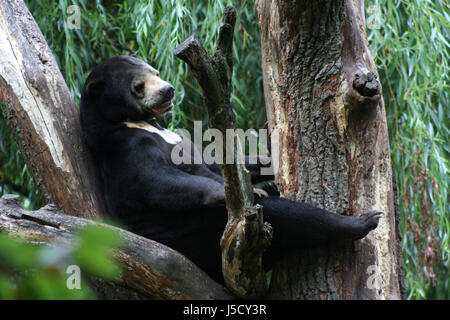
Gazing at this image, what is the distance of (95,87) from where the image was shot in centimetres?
310

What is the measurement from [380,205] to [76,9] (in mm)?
3018

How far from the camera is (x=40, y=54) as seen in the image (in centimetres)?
302

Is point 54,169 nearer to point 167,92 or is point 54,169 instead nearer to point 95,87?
point 95,87

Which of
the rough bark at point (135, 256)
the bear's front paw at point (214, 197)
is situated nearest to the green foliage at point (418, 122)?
the bear's front paw at point (214, 197)

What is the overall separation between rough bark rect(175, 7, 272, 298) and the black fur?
284mm

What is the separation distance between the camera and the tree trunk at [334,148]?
240 cm

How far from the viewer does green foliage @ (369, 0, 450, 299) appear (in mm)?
4449

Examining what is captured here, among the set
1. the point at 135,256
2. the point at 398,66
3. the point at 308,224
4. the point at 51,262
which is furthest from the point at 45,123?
the point at 398,66

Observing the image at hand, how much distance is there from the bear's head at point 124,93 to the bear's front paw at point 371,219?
4.47 ft

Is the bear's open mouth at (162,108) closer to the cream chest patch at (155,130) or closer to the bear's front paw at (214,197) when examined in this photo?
the cream chest patch at (155,130)

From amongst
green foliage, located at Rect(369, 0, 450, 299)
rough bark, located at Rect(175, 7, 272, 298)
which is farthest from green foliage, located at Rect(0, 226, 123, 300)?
green foliage, located at Rect(369, 0, 450, 299)
